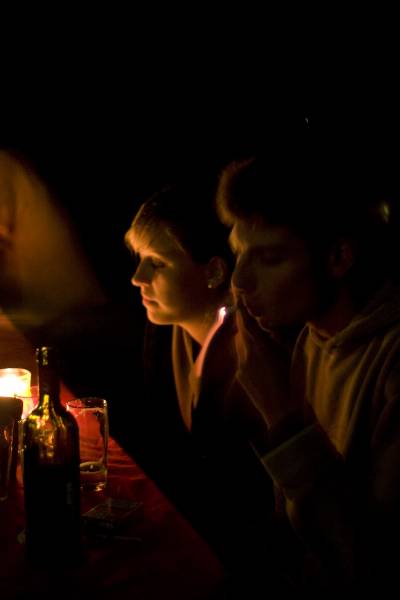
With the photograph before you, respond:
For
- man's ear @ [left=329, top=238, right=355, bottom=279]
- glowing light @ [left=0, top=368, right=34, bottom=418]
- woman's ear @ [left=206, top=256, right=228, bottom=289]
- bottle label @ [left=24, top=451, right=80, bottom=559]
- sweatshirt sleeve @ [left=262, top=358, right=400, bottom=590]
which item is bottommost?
sweatshirt sleeve @ [left=262, top=358, right=400, bottom=590]

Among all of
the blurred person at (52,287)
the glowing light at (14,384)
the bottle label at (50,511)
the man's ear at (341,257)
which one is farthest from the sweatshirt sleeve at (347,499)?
the blurred person at (52,287)

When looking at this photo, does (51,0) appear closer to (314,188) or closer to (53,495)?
(314,188)

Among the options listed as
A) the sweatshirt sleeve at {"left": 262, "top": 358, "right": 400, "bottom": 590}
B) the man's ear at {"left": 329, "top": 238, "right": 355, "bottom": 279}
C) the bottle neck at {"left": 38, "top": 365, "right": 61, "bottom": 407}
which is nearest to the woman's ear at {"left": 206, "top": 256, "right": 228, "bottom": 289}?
the man's ear at {"left": 329, "top": 238, "right": 355, "bottom": 279}

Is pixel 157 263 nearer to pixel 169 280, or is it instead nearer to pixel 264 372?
pixel 169 280

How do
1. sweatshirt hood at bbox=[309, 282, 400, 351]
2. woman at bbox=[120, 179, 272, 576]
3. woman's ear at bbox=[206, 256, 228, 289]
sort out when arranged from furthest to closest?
woman's ear at bbox=[206, 256, 228, 289] → woman at bbox=[120, 179, 272, 576] → sweatshirt hood at bbox=[309, 282, 400, 351]

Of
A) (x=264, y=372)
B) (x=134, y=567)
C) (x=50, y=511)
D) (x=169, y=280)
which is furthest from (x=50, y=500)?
(x=169, y=280)

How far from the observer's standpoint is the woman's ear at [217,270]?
83.5 inches

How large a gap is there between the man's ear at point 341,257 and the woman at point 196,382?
1.98 ft

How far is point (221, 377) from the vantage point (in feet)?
6.04

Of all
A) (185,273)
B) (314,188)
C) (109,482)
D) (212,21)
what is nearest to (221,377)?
(185,273)

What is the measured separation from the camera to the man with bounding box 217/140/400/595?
1.03m

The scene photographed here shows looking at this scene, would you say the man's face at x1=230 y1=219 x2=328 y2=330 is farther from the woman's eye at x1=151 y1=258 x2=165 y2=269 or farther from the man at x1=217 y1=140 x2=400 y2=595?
the woman's eye at x1=151 y1=258 x2=165 y2=269

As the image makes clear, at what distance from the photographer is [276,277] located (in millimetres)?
1296

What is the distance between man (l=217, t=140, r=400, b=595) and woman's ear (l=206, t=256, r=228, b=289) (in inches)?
25.3
